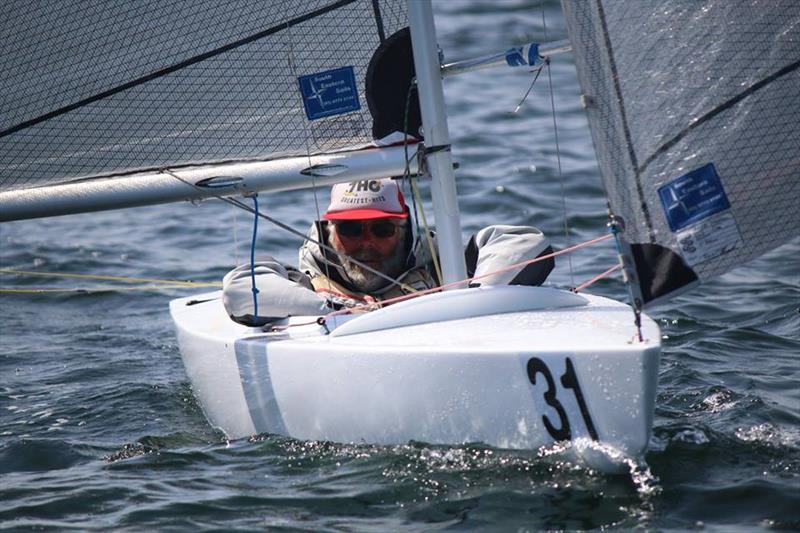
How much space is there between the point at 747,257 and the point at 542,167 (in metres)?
5.67

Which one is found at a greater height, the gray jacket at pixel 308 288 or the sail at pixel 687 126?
the sail at pixel 687 126

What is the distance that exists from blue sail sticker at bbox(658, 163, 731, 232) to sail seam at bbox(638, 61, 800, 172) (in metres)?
0.09

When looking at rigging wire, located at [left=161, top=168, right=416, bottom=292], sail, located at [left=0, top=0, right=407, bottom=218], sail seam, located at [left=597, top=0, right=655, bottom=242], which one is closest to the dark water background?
rigging wire, located at [left=161, top=168, right=416, bottom=292]

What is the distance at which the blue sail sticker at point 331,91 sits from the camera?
4141mm

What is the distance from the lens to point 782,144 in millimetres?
3562

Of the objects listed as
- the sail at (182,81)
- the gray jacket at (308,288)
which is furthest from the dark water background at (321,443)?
the sail at (182,81)

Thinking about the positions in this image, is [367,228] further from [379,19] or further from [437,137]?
[379,19]

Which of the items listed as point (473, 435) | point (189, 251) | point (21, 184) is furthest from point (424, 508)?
point (189, 251)

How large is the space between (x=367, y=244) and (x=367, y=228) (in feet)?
0.20

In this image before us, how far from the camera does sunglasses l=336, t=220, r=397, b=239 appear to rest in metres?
4.49

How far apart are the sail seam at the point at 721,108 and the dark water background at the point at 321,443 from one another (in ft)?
2.91

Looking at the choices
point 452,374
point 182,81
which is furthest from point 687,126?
point 182,81

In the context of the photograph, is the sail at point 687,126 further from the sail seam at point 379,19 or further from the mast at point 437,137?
the sail seam at point 379,19

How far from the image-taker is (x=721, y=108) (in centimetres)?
351
